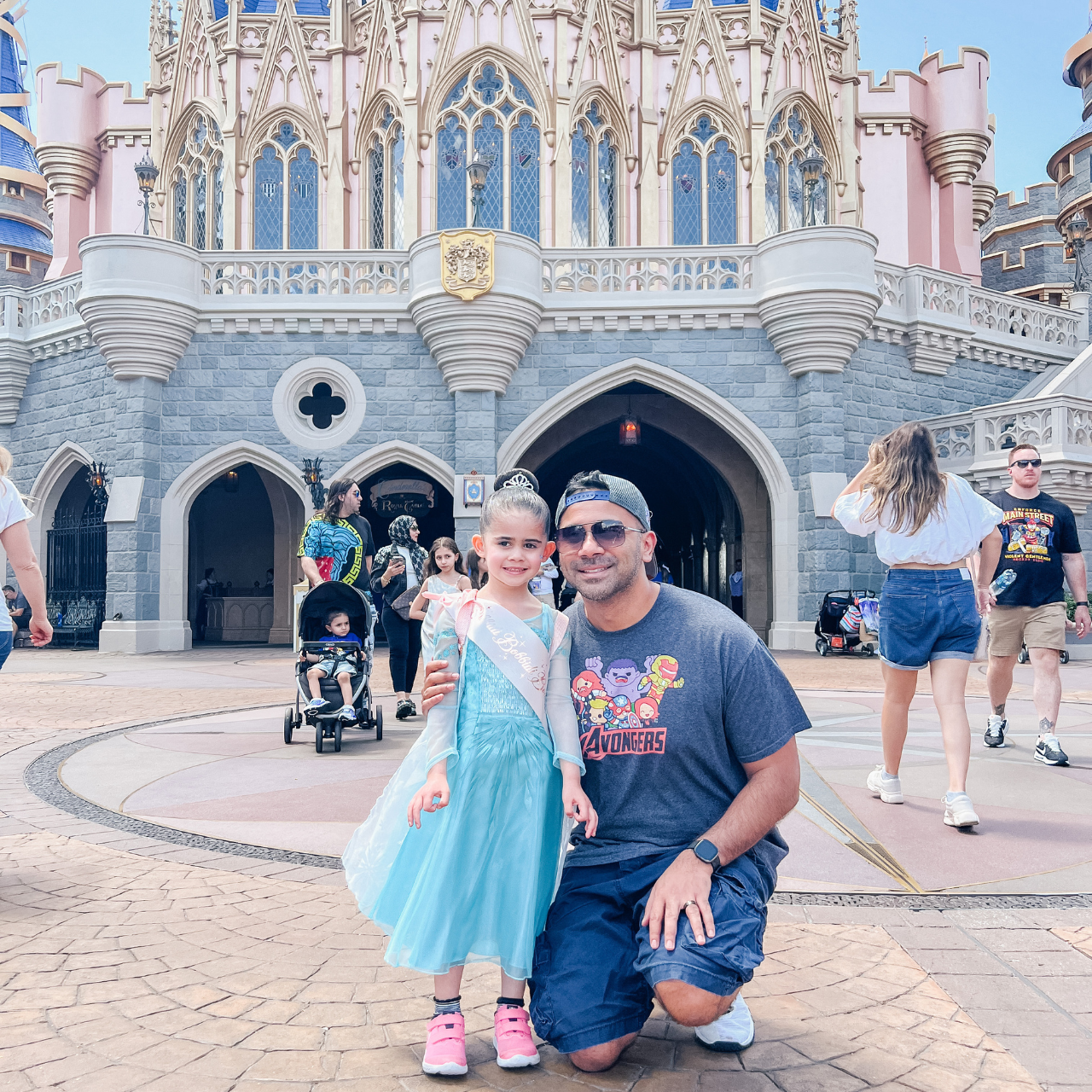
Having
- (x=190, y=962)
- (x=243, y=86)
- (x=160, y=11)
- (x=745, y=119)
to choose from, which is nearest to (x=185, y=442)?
(x=243, y=86)

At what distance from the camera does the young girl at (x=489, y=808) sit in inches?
76.7

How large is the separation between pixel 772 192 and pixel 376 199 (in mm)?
6823

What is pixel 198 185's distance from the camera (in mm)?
17375

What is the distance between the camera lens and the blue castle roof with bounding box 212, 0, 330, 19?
57.8 feet

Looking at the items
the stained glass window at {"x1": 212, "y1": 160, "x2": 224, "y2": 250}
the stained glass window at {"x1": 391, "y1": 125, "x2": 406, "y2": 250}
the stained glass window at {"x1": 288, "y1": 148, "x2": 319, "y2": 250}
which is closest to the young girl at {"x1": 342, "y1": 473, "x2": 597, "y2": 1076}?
the stained glass window at {"x1": 391, "y1": 125, "x2": 406, "y2": 250}

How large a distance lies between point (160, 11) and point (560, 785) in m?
20.5

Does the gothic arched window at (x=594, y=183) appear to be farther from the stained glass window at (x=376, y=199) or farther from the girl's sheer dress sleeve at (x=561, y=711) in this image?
the girl's sheer dress sleeve at (x=561, y=711)

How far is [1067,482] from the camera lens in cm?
1287

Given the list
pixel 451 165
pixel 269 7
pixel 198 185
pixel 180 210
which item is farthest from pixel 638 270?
pixel 269 7

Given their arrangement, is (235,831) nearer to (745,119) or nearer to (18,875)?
(18,875)

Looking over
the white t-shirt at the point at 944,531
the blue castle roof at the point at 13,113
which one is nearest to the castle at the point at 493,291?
the white t-shirt at the point at 944,531

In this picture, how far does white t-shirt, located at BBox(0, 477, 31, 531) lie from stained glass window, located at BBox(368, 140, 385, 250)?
14324 mm

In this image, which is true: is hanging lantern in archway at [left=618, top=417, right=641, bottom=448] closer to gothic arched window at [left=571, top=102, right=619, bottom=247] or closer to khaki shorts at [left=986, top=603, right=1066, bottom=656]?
gothic arched window at [left=571, top=102, right=619, bottom=247]

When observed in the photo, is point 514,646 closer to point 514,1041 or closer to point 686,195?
point 514,1041
